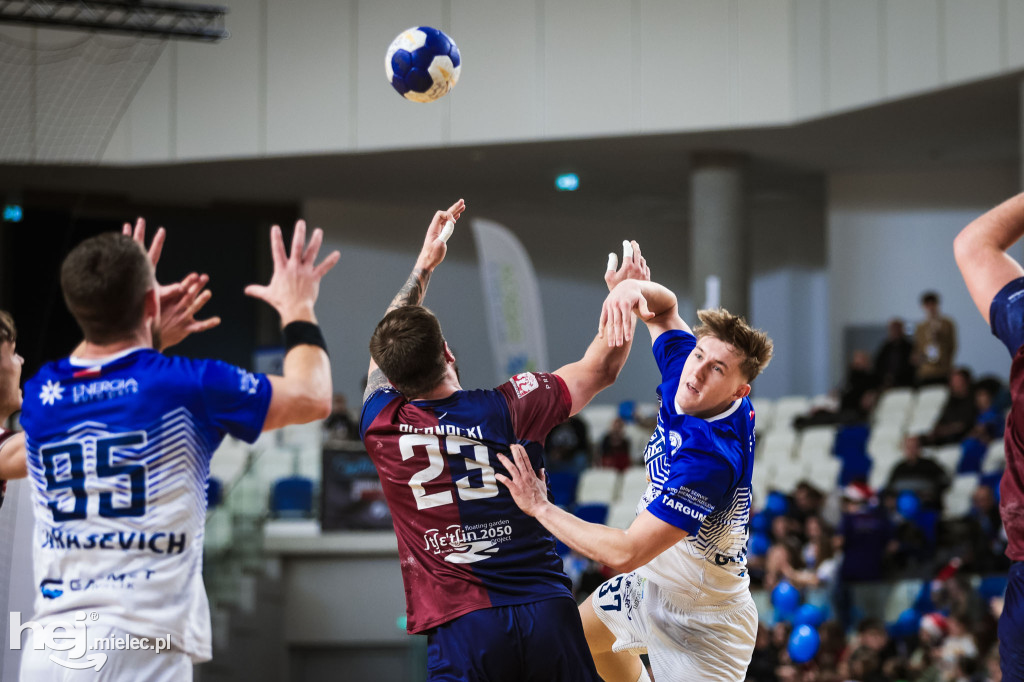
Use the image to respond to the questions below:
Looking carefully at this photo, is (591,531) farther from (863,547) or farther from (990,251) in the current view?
(863,547)

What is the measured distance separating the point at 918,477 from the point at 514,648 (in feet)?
30.8

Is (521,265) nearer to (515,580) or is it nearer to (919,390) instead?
(919,390)

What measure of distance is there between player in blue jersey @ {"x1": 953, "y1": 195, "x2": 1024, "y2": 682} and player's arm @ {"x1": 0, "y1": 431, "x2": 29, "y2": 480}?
269 centimetres

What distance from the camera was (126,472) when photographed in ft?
9.40

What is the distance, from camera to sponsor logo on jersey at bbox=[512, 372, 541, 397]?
11.7ft

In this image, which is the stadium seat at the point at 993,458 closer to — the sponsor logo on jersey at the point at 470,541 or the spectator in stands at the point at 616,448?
the spectator in stands at the point at 616,448

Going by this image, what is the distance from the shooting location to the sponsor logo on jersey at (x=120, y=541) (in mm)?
2861

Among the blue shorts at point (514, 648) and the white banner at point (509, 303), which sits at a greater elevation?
the white banner at point (509, 303)

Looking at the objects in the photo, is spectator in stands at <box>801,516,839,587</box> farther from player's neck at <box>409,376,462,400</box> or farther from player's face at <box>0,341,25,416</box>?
player's face at <box>0,341,25,416</box>

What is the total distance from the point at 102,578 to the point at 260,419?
577 mm

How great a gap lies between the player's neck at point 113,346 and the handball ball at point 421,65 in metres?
3.08

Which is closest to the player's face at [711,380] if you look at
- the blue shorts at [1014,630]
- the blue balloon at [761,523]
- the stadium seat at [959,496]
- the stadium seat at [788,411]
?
the blue shorts at [1014,630]

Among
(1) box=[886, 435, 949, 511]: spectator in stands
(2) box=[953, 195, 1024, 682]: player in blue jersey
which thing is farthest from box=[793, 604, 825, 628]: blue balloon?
(2) box=[953, 195, 1024, 682]: player in blue jersey

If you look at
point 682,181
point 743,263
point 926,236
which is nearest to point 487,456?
point 743,263
